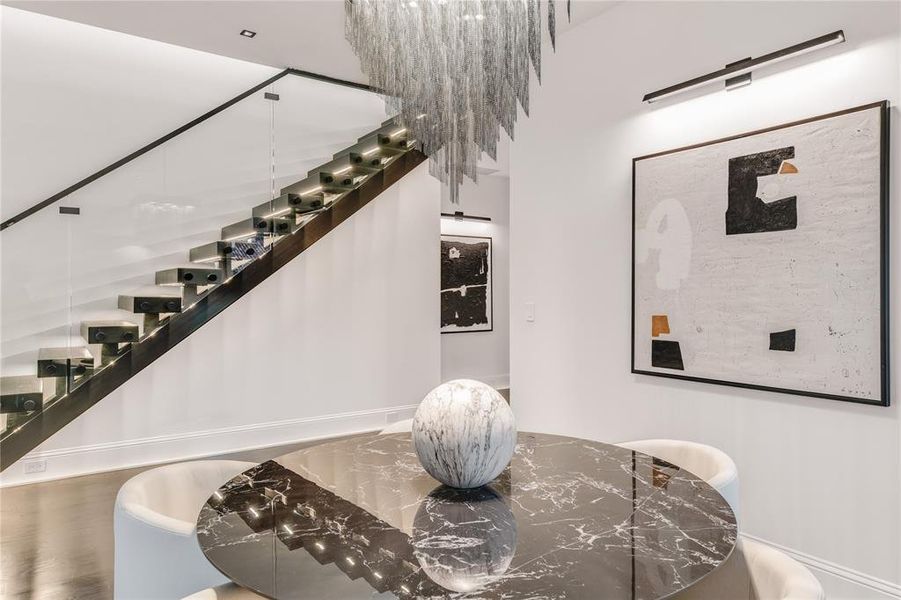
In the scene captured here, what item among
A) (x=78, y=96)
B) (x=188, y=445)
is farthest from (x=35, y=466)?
(x=78, y=96)

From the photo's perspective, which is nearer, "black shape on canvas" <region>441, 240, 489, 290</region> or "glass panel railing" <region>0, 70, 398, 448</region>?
"glass panel railing" <region>0, 70, 398, 448</region>

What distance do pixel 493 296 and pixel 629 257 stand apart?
4377 millimetres

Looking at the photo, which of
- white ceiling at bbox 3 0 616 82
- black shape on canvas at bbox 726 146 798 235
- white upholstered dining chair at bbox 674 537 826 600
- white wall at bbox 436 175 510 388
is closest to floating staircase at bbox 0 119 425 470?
white ceiling at bbox 3 0 616 82

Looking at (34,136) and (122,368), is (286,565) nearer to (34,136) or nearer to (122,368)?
(122,368)

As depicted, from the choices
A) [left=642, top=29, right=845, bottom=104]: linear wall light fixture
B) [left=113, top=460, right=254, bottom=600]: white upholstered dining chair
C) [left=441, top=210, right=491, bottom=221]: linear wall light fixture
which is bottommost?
[left=113, top=460, right=254, bottom=600]: white upholstered dining chair

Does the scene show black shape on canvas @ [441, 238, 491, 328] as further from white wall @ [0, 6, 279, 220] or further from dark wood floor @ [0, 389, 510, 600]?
dark wood floor @ [0, 389, 510, 600]

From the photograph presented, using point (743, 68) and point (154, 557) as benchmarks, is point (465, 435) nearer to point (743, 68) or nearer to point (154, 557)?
point (154, 557)

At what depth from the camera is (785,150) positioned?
8.96 ft

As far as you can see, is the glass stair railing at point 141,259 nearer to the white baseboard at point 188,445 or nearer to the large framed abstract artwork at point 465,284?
the white baseboard at point 188,445

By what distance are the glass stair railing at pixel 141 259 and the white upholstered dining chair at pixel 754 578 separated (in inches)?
164

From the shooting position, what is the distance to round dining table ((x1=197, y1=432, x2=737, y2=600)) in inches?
44.2

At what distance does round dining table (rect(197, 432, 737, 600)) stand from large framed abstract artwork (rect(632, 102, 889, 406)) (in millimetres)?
1199

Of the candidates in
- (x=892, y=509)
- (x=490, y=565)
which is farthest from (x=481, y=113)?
(x=892, y=509)

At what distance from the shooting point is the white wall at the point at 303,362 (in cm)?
448
